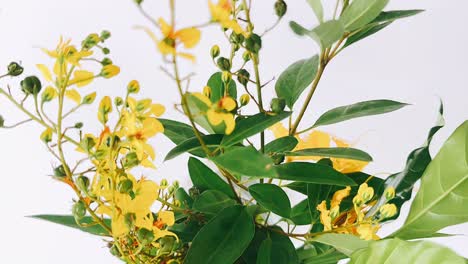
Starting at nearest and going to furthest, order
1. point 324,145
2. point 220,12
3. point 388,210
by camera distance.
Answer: point 220,12, point 388,210, point 324,145

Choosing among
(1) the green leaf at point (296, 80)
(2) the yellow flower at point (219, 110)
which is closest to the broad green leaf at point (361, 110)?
(1) the green leaf at point (296, 80)

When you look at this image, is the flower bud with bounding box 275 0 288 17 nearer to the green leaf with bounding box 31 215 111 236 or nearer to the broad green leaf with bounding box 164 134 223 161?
the broad green leaf with bounding box 164 134 223 161

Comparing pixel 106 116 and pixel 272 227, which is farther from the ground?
pixel 106 116

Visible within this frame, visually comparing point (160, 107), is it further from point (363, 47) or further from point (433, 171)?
point (363, 47)

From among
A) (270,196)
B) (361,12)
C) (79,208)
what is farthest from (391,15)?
(79,208)

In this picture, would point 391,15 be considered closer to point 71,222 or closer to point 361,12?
point 361,12

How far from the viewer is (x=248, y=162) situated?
1.50ft


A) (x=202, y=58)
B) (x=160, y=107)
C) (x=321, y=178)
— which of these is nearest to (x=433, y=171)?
(x=321, y=178)

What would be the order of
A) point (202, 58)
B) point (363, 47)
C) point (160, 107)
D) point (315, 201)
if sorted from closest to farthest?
point (160, 107), point (315, 201), point (202, 58), point (363, 47)

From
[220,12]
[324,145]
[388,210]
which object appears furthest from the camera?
[324,145]

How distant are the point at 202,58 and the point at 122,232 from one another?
88cm

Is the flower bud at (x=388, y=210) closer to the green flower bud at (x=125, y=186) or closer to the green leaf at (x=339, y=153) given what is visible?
the green leaf at (x=339, y=153)

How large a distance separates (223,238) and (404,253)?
13 centimetres

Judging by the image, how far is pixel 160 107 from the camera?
451mm
